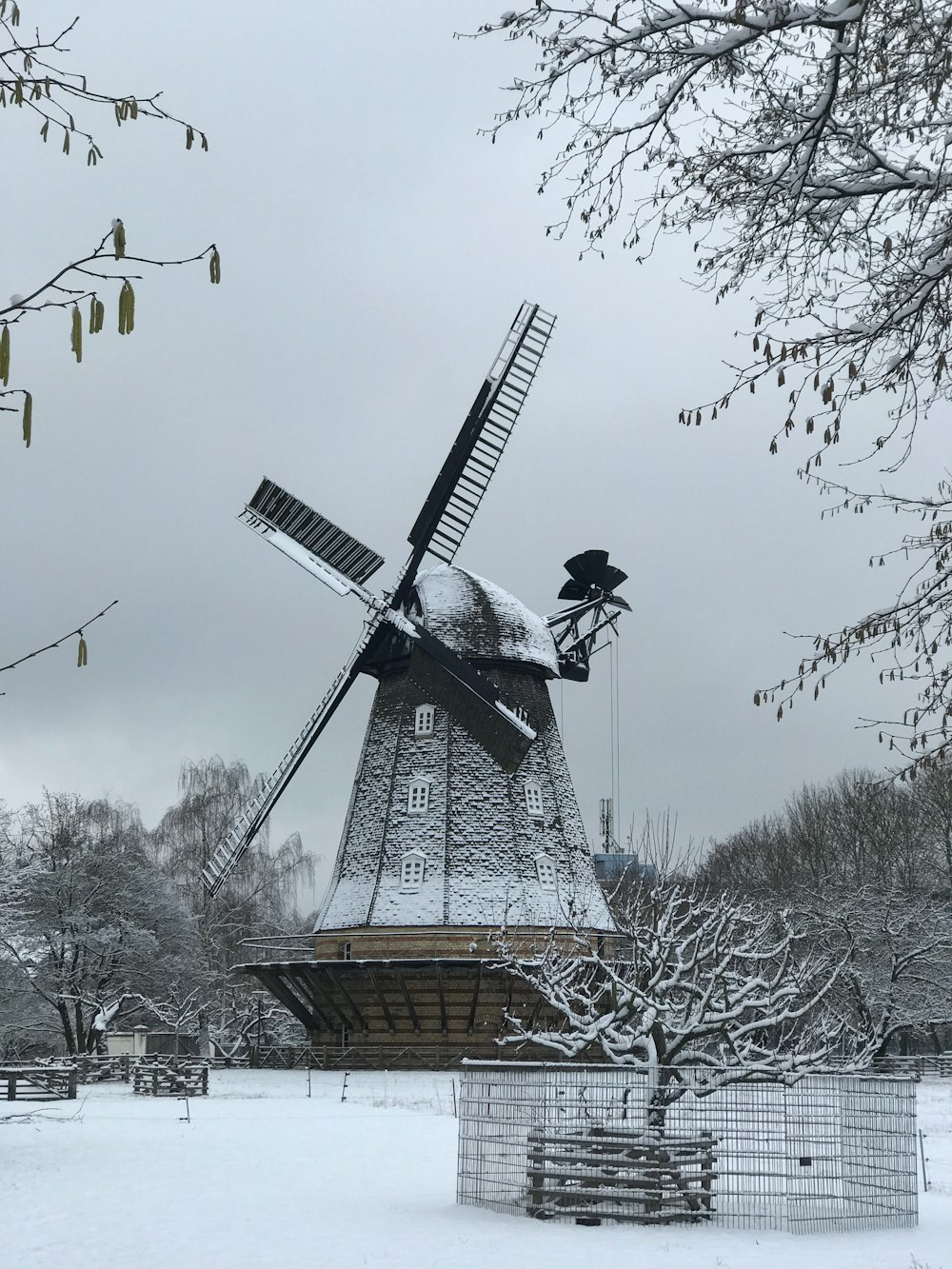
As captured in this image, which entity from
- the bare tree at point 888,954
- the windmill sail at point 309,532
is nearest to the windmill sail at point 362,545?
the windmill sail at point 309,532

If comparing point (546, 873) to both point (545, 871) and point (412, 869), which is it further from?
point (412, 869)

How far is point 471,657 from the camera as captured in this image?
30.8m

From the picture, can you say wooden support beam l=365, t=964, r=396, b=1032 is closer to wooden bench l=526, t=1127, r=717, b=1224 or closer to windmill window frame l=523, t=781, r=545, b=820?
windmill window frame l=523, t=781, r=545, b=820

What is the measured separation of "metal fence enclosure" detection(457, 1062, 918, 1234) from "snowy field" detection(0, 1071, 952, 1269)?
373mm

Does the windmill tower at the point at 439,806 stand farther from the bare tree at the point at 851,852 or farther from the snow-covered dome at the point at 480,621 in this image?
the bare tree at the point at 851,852

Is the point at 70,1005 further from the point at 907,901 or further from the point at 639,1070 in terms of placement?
the point at 639,1070

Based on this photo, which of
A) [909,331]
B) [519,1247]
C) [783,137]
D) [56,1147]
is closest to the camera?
[783,137]

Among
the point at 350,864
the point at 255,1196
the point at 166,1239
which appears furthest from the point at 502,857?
the point at 166,1239

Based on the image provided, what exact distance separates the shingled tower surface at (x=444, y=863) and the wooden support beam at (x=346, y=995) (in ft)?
0.13

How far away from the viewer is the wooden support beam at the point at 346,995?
2912 centimetres

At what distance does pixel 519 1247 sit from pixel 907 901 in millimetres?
34426

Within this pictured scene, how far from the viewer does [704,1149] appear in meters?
12.6

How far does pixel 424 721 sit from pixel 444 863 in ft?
10.9

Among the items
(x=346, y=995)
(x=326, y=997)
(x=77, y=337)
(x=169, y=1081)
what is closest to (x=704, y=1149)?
(x=77, y=337)
